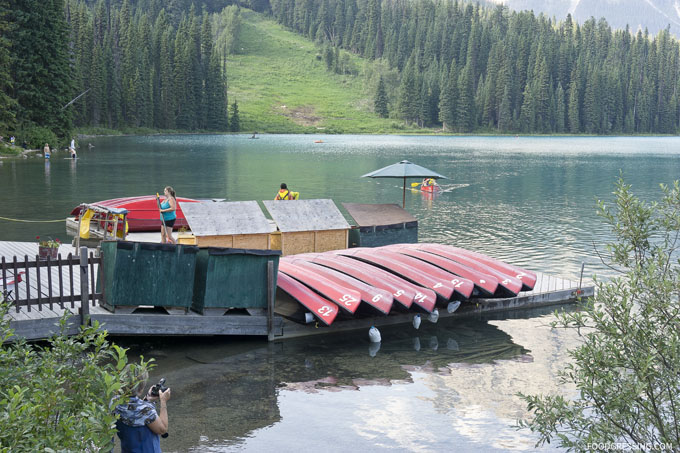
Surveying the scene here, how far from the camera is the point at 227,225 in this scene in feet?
58.2

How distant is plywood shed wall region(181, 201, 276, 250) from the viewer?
683 inches

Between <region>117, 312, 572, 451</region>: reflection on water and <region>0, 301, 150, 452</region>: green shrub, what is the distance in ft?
13.4

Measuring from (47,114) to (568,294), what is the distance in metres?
63.5

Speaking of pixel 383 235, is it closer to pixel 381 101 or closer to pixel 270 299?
pixel 270 299

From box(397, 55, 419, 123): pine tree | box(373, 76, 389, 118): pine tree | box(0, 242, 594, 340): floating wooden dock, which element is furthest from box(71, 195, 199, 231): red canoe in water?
box(373, 76, 389, 118): pine tree

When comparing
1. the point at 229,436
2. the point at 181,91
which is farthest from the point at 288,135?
the point at 229,436

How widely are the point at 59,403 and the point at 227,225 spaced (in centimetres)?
1205

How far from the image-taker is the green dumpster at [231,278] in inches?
571

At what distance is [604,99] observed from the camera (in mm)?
194000

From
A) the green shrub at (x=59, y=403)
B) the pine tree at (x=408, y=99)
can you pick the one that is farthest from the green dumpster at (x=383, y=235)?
the pine tree at (x=408, y=99)

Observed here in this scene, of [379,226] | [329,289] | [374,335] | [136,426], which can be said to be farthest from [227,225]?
[136,426]

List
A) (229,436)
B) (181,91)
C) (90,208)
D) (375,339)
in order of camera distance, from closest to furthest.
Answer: (229,436)
(375,339)
(90,208)
(181,91)

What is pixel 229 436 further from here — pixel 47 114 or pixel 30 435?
pixel 47 114

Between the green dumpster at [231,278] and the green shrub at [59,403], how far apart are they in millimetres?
7454
